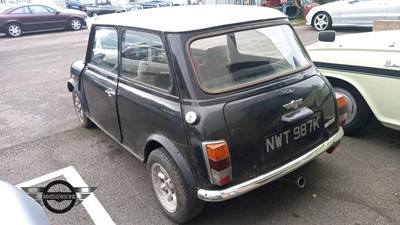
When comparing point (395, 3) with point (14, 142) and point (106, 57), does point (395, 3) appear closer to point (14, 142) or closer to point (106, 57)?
point (106, 57)

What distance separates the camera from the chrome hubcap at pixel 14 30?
15016 millimetres

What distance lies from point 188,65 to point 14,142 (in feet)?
11.1

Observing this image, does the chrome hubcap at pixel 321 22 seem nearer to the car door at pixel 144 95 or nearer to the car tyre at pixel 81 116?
the car tyre at pixel 81 116

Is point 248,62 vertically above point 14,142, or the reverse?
point 248,62

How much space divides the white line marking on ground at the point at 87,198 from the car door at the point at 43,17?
46.4 ft

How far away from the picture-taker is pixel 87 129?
477 cm

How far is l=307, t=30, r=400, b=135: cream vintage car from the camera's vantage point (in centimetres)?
326

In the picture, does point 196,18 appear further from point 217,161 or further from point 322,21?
point 322,21

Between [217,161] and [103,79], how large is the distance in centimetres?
187

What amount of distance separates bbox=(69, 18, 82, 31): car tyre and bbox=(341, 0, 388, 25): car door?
502 inches

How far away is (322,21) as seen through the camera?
10977mm

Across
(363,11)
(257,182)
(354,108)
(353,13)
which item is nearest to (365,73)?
(354,108)

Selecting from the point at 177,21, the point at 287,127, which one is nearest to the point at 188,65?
the point at 177,21

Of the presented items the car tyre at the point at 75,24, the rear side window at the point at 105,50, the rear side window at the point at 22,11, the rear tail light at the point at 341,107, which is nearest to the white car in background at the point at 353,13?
the rear tail light at the point at 341,107
